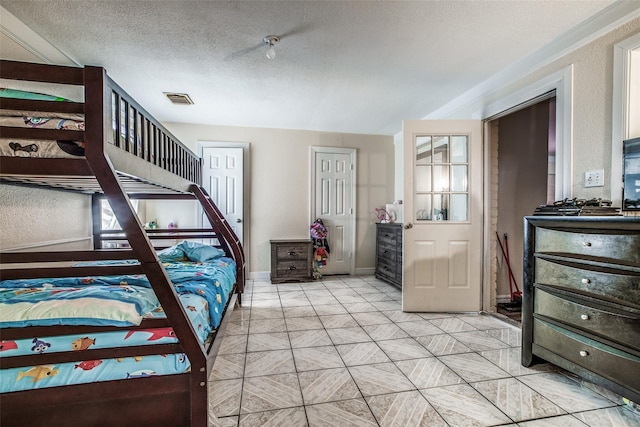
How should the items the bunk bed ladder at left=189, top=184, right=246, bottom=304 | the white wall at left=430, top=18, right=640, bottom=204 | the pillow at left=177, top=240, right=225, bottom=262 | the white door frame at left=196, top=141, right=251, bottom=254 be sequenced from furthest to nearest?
the white door frame at left=196, top=141, right=251, bottom=254, the bunk bed ladder at left=189, top=184, right=246, bottom=304, the pillow at left=177, top=240, right=225, bottom=262, the white wall at left=430, top=18, right=640, bottom=204

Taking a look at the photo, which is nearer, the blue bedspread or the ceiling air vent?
the blue bedspread

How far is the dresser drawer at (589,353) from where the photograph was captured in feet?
4.81

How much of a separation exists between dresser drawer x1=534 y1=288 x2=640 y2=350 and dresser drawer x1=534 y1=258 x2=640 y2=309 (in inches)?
2.4

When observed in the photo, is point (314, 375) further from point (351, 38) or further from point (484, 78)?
point (484, 78)

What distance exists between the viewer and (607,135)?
1.95m

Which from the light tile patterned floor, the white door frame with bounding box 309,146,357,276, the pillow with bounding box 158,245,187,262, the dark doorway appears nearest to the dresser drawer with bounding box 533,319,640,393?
the light tile patterned floor

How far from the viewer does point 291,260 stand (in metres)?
4.48

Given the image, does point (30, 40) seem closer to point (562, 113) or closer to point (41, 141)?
point (41, 141)

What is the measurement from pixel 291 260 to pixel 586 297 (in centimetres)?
341

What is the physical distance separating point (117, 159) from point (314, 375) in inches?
66.1

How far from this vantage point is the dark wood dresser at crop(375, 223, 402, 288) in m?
4.02

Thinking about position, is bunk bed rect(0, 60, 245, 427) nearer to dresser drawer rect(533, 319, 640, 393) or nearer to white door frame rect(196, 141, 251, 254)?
dresser drawer rect(533, 319, 640, 393)

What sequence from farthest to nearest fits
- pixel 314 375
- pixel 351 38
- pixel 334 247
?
pixel 334 247, pixel 351 38, pixel 314 375

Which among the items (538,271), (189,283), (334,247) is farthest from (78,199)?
(538,271)
